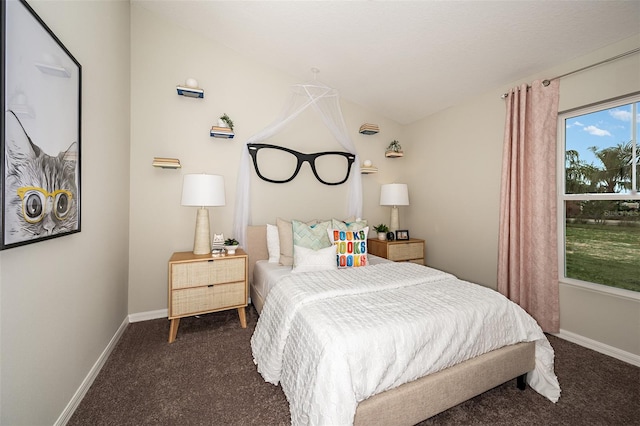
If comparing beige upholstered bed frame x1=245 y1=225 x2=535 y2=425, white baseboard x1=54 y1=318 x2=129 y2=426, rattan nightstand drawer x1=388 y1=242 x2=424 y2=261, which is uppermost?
rattan nightstand drawer x1=388 y1=242 x2=424 y2=261

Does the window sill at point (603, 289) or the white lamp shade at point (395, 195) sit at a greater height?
the white lamp shade at point (395, 195)

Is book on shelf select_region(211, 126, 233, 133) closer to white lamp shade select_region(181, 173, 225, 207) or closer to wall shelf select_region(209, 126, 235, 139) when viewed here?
wall shelf select_region(209, 126, 235, 139)

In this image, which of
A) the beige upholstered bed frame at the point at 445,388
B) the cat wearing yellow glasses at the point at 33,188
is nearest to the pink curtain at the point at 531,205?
the beige upholstered bed frame at the point at 445,388

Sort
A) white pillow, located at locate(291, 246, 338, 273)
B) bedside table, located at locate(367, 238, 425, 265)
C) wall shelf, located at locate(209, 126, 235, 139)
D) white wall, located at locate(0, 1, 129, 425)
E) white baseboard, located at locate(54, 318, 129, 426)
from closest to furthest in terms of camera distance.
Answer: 1. white wall, located at locate(0, 1, 129, 425)
2. white baseboard, located at locate(54, 318, 129, 426)
3. white pillow, located at locate(291, 246, 338, 273)
4. wall shelf, located at locate(209, 126, 235, 139)
5. bedside table, located at locate(367, 238, 425, 265)

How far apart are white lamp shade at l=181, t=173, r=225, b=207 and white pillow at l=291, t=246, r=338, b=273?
3.20 feet

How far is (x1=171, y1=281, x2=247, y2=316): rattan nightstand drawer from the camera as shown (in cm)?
244

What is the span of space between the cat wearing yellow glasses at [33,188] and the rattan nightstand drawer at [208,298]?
1.16 m

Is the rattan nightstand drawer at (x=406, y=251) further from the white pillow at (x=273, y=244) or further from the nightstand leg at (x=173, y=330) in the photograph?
the nightstand leg at (x=173, y=330)

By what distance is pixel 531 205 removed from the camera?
2635mm

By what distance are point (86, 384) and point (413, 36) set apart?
12.3 ft

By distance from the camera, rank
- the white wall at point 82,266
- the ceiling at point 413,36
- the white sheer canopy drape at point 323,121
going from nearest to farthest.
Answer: the white wall at point 82,266
the ceiling at point 413,36
the white sheer canopy drape at point 323,121

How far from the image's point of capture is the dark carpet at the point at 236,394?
5.15ft

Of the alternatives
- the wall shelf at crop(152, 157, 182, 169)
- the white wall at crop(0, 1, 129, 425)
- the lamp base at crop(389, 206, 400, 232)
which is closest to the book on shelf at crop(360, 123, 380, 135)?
the lamp base at crop(389, 206, 400, 232)

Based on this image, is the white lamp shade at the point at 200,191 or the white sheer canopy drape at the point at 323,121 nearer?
the white lamp shade at the point at 200,191
